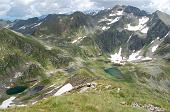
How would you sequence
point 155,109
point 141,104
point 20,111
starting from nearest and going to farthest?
point 20,111
point 155,109
point 141,104

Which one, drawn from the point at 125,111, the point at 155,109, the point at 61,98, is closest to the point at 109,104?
the point at 125,111

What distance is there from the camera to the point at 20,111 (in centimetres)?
3462

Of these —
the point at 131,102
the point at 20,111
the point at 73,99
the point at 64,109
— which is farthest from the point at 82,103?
the point at 131,102

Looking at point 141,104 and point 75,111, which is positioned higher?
point 75,111

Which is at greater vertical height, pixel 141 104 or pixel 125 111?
pixel 125 111

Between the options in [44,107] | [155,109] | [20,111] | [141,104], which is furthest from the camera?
[141,104]

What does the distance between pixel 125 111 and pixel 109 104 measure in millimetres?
2085

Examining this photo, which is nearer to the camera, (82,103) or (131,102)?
(82,103)

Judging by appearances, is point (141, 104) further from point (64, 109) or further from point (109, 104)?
point (64, 109)

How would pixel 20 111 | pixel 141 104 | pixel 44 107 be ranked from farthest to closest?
pixel 141 104 < pixel 44 107 < pixel 20 111

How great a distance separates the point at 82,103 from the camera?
38625 millimetres

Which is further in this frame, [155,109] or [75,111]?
[155,109]

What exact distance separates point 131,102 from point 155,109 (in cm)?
384

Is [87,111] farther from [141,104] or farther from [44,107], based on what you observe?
[141,104]
